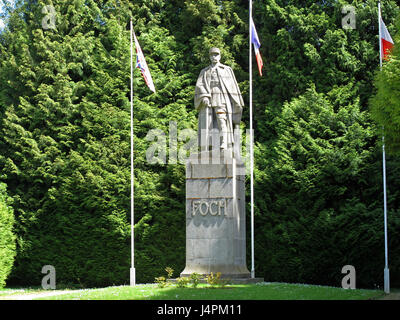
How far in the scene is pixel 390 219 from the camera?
23.2 meters

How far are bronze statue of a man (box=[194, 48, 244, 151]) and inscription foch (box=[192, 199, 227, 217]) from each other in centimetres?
166

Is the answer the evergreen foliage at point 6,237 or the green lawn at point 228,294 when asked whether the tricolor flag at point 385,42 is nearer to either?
the green lawn at point 228,294

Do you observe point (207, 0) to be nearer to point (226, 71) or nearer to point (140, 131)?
point (140, 131)

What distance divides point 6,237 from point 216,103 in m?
12.7

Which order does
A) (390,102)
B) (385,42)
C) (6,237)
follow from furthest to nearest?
(6,237) → (385,42) → (390,102)

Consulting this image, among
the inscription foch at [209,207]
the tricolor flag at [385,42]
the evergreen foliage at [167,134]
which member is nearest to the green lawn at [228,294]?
the inscription foch at [209,207]

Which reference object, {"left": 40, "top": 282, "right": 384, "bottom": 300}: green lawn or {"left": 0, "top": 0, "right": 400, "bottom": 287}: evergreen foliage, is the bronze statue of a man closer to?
{"left": 40, "top": 282, "right": 384, "bottom": 300}: green lawn

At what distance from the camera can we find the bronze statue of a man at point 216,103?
18516 mm

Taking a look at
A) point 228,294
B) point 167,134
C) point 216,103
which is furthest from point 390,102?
point 167,134

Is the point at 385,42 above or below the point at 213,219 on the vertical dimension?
above

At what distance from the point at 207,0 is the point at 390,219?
512 inches

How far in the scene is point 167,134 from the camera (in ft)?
89.8

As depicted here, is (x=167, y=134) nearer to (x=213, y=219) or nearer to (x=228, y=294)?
(x=213, y=219)

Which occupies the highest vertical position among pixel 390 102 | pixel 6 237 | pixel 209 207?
pixel 390 102
